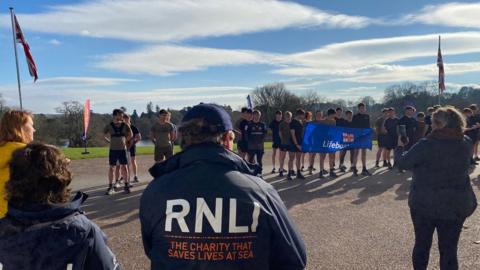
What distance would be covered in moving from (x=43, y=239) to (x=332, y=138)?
38.8 ft

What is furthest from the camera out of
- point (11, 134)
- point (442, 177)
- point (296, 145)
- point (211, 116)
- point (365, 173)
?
point (365, 173)

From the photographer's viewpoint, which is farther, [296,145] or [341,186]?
[296,145]

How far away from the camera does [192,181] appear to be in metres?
2.20

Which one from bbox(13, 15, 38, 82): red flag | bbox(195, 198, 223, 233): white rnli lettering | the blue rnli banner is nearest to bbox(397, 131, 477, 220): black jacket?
bbox(195, 198, 223, 233): white rnli lettering

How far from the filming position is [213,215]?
7.07 ft

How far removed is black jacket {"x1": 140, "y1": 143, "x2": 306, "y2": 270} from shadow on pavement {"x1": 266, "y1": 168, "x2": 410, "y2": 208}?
6.60 meters

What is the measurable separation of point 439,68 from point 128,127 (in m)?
18.3

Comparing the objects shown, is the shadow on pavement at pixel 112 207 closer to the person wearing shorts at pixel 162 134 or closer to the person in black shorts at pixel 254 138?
the person wearing shorts at pixel 162 134

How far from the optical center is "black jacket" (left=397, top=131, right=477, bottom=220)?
4.12 m

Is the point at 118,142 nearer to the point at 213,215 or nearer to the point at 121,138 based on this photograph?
the point at 121,138

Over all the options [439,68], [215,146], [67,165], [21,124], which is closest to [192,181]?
[215,146]

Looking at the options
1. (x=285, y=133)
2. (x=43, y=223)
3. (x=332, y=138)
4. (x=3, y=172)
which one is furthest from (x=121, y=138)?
(x=43, y=223)

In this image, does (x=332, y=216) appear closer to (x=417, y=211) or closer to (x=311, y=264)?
(x=311, y=264)

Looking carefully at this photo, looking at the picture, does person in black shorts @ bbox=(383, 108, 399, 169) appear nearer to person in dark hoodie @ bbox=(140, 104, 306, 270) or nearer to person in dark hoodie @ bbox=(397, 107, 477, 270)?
person in dark hoodie @ bbox=(397, 107, 477, 270)
